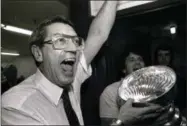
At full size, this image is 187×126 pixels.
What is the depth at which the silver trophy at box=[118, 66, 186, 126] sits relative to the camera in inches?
22.8

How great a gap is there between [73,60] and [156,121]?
0.86 feet

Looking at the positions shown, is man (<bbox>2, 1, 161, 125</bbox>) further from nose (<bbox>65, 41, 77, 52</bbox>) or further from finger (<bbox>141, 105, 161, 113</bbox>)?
finger (<bbox>141, 105, 161, 113</bbox>)

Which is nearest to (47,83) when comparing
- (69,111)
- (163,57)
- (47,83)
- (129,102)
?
(47,83)

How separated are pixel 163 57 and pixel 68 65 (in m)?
0.26

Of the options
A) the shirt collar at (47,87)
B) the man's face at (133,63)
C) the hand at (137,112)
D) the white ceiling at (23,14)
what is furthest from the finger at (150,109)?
the white ceiling at (23,14)

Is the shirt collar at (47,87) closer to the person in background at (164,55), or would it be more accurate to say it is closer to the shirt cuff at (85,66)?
the shirt cuff at (85,66)

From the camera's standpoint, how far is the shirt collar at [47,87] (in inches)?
21.6

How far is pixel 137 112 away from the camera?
0.58m

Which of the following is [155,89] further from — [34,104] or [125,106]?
[34,104]

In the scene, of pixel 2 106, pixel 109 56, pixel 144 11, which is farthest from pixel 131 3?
pixel 2 106

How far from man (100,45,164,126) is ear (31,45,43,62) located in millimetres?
211

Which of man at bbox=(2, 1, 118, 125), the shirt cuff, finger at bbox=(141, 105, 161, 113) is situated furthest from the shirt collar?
finger at bbox=(141, 105, 161, 113)

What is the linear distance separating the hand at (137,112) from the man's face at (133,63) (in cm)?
10

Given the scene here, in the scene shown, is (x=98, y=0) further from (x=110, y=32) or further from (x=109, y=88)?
(x=109, y=88)
